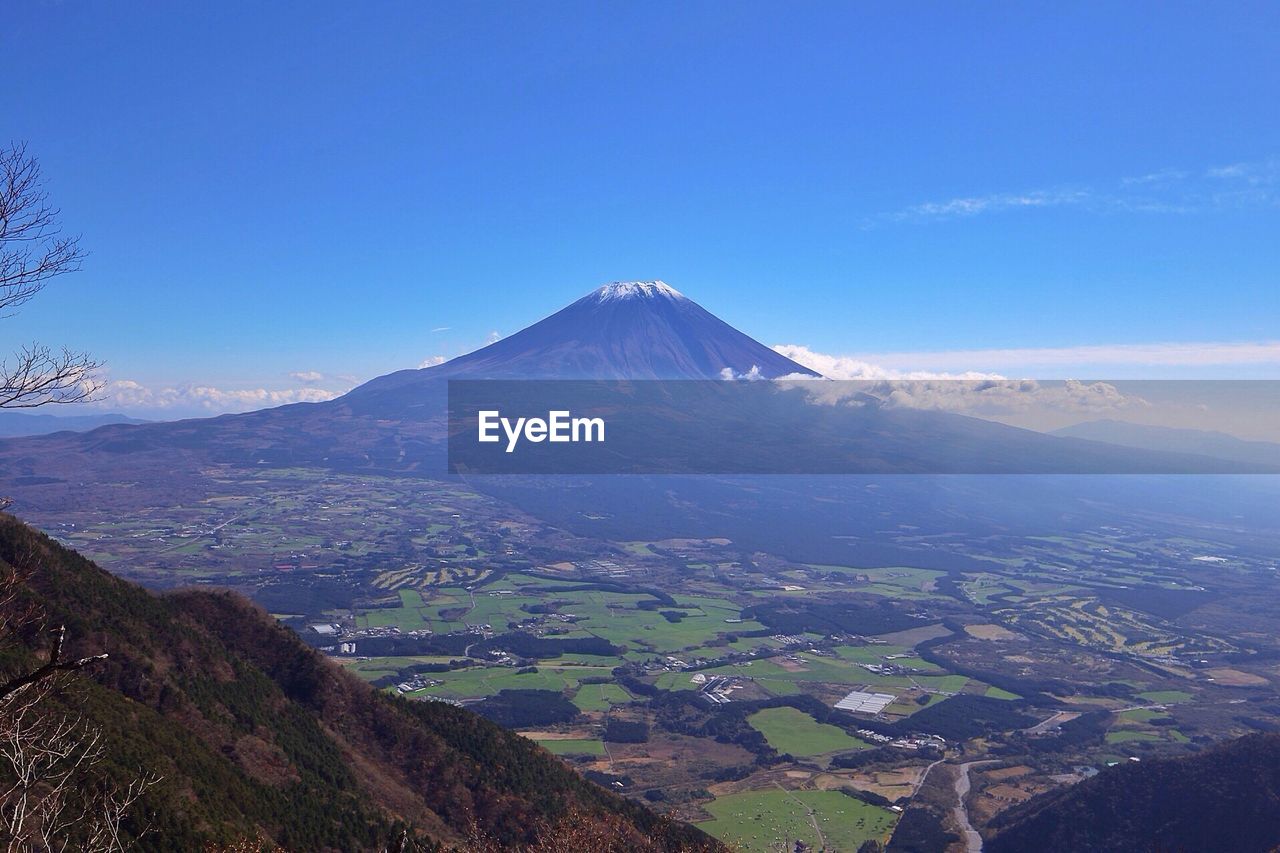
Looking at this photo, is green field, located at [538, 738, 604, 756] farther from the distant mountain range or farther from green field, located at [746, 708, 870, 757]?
the distant mountain range

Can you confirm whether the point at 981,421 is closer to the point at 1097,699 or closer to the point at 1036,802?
the point at 1097,699

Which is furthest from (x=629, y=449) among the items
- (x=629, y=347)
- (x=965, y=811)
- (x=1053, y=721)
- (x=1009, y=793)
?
(x=965, y=811)

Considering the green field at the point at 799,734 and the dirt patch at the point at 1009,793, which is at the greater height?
the dirt patch at the point at 1009,793

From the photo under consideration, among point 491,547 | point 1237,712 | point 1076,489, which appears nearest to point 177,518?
point 491,547

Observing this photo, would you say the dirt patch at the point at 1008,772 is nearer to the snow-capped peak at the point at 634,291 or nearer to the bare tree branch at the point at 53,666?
the bare tree branch at the point at 53,666

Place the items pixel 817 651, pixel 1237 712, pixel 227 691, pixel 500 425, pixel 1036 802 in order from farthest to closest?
pixel 500 425, pixel 817 651, pixel 1237 712, pixel 1036 802, pixel 227 691

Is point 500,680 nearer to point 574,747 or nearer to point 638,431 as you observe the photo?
point 574,747

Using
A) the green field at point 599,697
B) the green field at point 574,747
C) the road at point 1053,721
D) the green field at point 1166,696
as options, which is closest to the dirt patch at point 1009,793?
the road at point 1053,721
